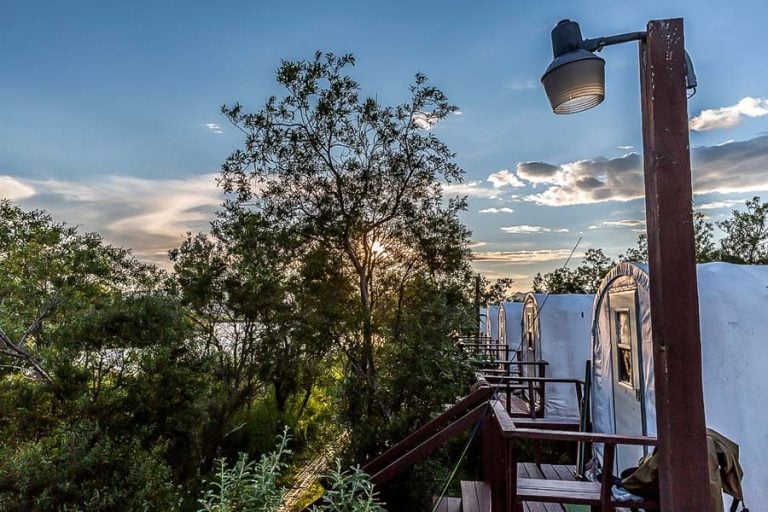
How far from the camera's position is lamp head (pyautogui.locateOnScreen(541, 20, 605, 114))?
6.26ft

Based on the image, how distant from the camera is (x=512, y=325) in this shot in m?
10.9

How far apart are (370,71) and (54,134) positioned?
471 cm

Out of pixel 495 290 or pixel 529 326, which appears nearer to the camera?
pixel 529 326

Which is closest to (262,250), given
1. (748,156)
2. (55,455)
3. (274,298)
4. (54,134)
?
(274,298)

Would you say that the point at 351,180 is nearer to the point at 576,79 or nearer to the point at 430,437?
the point at 430,437

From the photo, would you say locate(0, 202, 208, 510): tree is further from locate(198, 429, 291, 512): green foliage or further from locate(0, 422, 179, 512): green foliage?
locate(198, 429, 291, 512): green foliage

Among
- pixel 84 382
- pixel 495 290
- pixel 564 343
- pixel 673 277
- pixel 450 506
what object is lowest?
pixel 450 506

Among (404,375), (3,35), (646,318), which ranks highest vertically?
(3,35)

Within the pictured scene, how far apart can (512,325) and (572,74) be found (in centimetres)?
967

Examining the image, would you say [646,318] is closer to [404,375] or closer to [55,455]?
[404,375]

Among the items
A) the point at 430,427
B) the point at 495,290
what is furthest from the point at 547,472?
the point at 495,290

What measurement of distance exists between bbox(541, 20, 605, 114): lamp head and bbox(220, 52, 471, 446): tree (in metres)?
4.94

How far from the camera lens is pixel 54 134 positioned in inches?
241

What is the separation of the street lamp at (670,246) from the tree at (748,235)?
1697 cm
